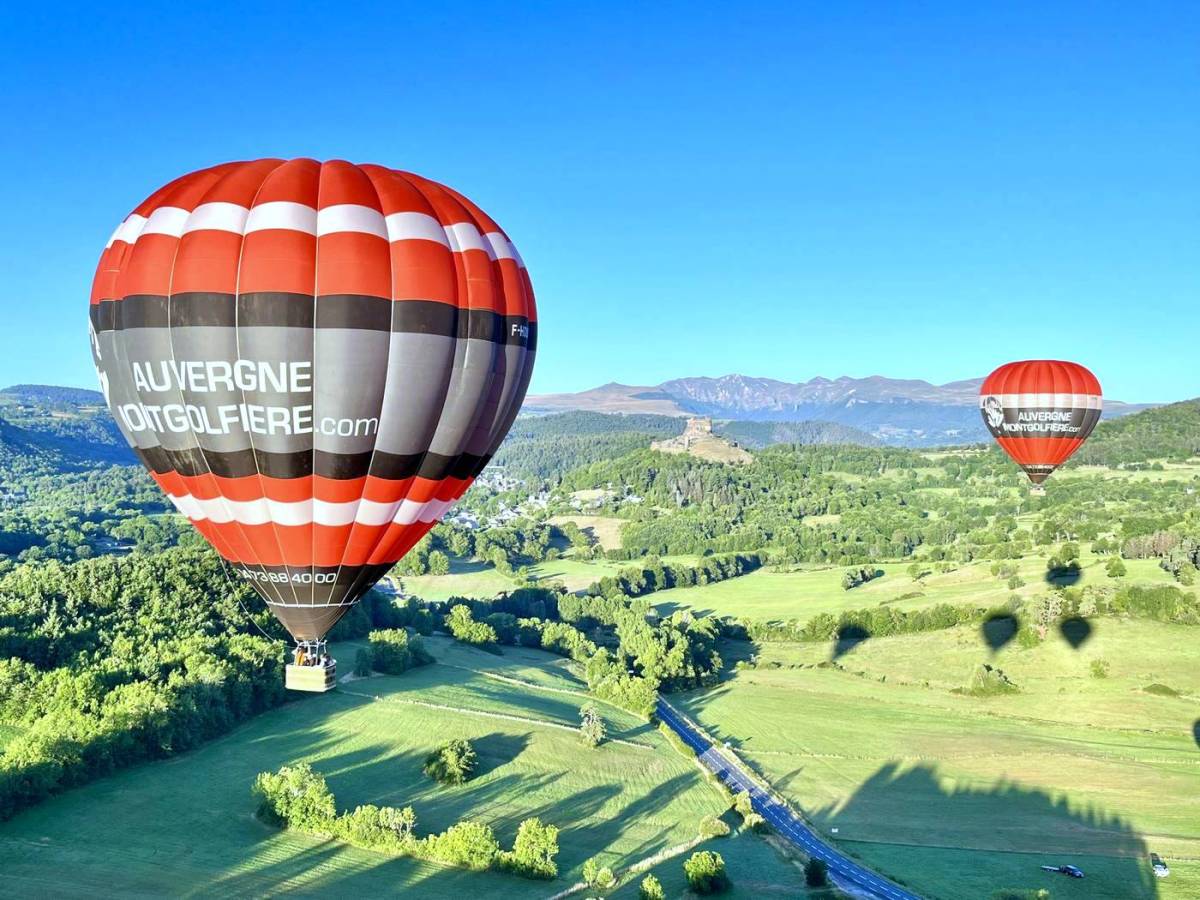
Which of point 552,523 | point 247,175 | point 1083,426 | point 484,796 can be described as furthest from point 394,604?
point 552,523

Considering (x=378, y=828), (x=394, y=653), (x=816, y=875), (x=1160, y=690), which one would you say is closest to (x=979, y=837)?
(x=816, y=875)

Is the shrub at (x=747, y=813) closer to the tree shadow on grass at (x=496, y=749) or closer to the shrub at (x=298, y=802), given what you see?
the tree shadow on grass at (x=496, y=749)

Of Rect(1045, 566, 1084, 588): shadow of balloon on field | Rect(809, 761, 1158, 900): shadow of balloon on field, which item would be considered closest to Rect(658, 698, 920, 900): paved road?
Rect(809, 761, 1158, 900): shadow of balloon on field

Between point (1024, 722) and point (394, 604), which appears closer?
point (1024, 722)

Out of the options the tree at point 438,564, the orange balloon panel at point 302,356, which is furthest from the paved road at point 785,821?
the tree at point 438,564

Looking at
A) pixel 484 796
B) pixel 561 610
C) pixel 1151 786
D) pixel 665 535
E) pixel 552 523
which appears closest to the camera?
pixel 484 796

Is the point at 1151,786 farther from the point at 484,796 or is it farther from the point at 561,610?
the point at 561,610

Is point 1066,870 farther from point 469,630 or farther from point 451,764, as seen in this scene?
point 469,630
